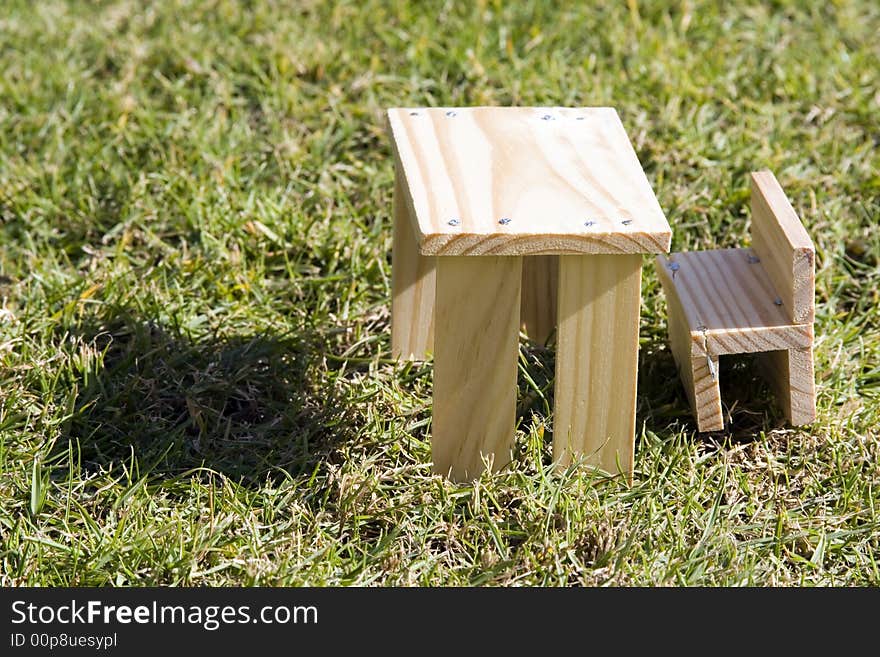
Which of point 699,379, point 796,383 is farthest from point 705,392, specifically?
point 796,383

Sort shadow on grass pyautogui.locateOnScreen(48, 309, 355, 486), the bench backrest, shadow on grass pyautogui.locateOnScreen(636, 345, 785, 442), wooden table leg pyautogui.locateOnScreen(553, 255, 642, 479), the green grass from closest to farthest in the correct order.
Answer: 1. wooden table leg pyautogui.locateOnScreen(553, 255, 642, 479)
2. the green grass
3. the bench backrest
4. shadow on grass pyautogui.locateOnScreen(48, 309, 355, 486)
5. shadow on grass pyautogui.locateOnScreen(636, 345, 785, 442)

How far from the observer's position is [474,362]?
9.79ft

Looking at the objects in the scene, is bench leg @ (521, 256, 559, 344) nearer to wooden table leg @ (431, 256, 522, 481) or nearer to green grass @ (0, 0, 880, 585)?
green grass @ (0, 0, 880, 585)

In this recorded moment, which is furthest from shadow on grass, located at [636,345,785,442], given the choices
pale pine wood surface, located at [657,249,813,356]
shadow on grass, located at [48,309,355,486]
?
shadow on grass, located at [48,309,355,486]

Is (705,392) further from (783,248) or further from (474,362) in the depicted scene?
(474,362)

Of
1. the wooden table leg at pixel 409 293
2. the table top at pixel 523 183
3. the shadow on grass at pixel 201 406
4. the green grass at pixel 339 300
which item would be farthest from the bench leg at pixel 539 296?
the shadow on grass at pixel 201 406

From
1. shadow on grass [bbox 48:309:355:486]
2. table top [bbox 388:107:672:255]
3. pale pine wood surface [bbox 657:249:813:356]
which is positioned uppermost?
table top [bbox 388:107:672:255]

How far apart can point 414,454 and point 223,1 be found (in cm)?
242

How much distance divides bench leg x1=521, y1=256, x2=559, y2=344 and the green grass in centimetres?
6

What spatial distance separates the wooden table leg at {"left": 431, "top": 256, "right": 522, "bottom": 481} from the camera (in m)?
2.90

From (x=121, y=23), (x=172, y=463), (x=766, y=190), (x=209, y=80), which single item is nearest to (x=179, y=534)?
(x=172, y=463)

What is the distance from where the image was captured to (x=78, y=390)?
11.3 ft

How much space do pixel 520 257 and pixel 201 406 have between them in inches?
38.7

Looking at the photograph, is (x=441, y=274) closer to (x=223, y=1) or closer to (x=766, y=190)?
(x=766, y=190)
